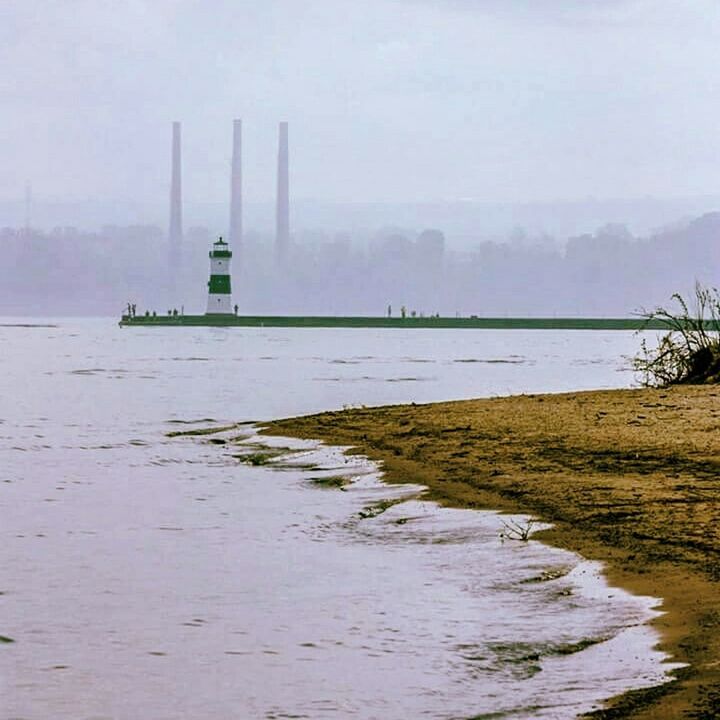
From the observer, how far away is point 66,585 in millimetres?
11984

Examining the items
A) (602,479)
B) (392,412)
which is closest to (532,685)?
(602,479)

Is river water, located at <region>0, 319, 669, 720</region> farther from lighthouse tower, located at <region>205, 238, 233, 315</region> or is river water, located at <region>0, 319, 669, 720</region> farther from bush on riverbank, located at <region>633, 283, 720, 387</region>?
lighthouse tower, located at <region>205, 238, 233, 315</region>

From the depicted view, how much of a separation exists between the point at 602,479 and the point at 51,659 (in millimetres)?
8809

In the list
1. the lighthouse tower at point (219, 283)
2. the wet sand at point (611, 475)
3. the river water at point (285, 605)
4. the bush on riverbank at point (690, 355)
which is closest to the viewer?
the river water at point (285, 605)

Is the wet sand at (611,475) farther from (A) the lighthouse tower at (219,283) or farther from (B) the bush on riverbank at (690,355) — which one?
(A) the lighthouse tower at (219,283)

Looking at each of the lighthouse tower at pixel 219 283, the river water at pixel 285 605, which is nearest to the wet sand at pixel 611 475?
the river water at pixel 285 605

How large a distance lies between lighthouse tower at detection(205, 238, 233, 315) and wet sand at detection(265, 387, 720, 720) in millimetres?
151765

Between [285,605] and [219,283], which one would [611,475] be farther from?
[219,283]

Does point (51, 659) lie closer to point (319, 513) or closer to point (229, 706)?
point (229, 706)

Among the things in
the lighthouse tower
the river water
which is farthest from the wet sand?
the lighthouse tower

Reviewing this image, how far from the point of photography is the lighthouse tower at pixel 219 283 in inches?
7117

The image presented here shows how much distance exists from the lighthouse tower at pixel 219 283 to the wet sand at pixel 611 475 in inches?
5975

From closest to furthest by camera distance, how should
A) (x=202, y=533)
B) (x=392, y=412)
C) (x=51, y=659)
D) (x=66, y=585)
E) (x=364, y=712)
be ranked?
(x=364, y=712) → (x=51, y=659) → (x=66, y=585) → (x=202, y=533) → (x=392, y=412)

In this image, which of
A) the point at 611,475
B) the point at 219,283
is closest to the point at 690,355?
the point at 611,475
